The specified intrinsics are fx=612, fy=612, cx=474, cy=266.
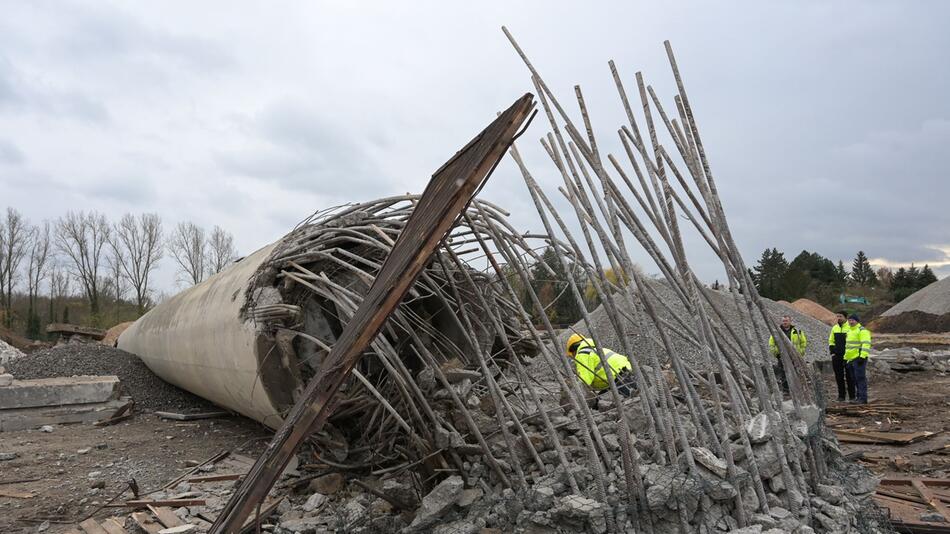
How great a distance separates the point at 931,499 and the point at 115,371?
12.6 m

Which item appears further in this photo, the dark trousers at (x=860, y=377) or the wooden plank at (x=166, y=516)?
the dark trousers at (x=860, y=377)

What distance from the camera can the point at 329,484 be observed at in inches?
192

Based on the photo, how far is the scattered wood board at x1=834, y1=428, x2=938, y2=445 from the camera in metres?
7.49

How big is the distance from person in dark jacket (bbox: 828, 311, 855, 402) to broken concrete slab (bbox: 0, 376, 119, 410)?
40.0ft

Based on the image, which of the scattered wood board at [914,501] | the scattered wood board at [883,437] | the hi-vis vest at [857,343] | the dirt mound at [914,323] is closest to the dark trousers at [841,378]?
the hi-vis vest at [857,343]

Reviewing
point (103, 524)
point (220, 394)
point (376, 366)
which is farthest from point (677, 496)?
point (220, 394)

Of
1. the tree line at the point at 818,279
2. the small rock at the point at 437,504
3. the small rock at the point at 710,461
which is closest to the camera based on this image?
the small rock at the point at 710,461

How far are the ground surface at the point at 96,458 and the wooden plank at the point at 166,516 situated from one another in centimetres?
50

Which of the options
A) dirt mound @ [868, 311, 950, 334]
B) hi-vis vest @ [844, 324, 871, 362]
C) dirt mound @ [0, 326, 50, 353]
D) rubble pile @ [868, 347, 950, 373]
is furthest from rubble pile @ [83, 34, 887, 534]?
dirt mound @ [868, 311, 950, 334]

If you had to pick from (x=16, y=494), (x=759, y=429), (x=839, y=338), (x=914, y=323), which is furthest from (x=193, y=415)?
(x=914, y=323)

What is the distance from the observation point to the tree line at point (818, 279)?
37.7 meters

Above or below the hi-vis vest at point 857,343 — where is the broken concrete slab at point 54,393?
below

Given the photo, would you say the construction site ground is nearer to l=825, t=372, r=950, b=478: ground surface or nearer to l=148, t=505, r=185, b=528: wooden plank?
l=825, t=372, r=950, b=478: ground surface

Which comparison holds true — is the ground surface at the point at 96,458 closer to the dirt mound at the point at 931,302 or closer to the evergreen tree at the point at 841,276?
the dirt mound at the point at 931,302
